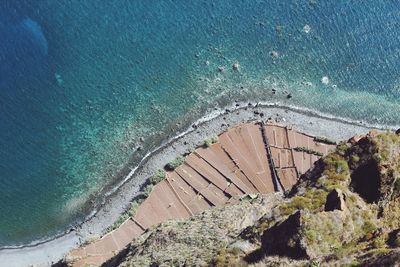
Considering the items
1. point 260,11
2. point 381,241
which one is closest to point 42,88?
point 260,11

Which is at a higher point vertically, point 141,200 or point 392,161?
point 141,200

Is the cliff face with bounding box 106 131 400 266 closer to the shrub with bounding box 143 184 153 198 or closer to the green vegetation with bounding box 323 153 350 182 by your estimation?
the green vegetation with bounding box 323 153 350 182

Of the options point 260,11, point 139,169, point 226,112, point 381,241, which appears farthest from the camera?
point 260,11

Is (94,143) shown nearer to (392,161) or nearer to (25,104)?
(25,104)

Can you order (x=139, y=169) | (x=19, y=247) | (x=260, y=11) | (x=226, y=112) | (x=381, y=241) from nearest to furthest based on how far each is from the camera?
(x=381, y=241) < (x=19, y=247) < (x=139, y=169) < (x=226, y=112) < (x=260, y=11)

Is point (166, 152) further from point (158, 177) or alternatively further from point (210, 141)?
point (210, 141)

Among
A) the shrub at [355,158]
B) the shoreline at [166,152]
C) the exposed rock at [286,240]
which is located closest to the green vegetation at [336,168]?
the shrub at [355,158]

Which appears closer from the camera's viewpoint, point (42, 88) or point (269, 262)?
point (269, 262)
